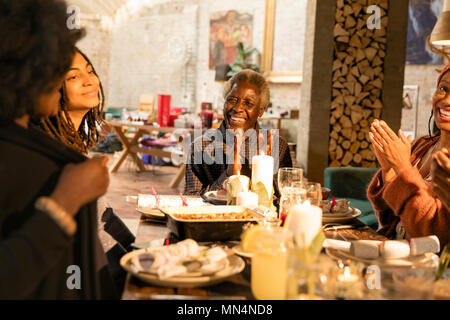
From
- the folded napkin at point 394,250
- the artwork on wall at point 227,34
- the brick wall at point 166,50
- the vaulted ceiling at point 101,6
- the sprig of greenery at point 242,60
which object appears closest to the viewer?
the folded napkin at point 394,250

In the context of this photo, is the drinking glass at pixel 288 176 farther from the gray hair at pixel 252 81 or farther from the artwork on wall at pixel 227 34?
the artwork on wall at pixel 227 34

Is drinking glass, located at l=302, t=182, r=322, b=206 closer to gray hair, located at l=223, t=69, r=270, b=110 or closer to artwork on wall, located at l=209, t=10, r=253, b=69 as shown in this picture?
gray hair, located at l=223, t=69, r=270, b=110

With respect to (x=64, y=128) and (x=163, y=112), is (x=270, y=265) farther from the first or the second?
(x=163, y=112)

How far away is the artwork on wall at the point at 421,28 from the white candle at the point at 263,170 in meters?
8.01

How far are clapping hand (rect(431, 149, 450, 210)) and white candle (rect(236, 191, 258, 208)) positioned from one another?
630 mm

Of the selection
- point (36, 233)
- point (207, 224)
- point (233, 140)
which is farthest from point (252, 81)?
point (36, 233)

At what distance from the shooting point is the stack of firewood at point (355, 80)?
4.64 m

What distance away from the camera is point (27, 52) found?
3.27ft

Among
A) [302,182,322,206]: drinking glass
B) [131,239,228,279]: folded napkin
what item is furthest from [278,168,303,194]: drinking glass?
[131,239,228,279]: folded napkin

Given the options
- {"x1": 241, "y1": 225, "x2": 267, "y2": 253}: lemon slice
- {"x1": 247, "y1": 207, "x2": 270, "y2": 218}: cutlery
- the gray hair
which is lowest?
{"x1": 247, "y1": 207, "x2": 270, "y2": 218}: cutlery

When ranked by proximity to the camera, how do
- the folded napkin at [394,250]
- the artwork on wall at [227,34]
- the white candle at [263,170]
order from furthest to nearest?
the artwork on wall at [227,34]
the white candle at [263,170]
the folded napkin at [394,250]

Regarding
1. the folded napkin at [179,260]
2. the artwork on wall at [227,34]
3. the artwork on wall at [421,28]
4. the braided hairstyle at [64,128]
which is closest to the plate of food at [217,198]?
the braided hairstyle at [64,128]

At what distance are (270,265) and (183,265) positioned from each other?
239 millimetres

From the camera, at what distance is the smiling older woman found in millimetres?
2723
